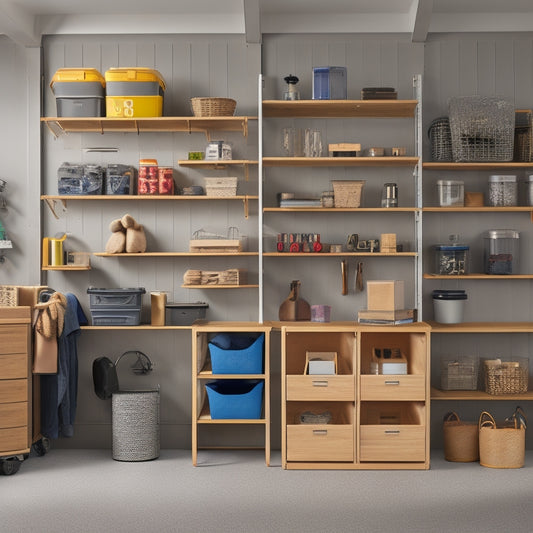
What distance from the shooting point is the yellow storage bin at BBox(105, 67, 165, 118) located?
587 cm

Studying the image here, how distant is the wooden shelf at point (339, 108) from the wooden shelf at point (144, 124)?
220 mm

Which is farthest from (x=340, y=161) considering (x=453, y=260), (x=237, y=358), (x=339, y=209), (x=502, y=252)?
(x=237, y=358)

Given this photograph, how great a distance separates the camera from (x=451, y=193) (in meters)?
5.98

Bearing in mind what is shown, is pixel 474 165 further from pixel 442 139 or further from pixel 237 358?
pixel 237 358

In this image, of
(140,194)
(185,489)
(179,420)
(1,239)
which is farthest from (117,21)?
(185,489)

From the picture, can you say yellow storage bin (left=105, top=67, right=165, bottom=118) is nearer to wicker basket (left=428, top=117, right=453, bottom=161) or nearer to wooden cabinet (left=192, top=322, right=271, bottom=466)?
wooden cabinet (left=192, top=322, right=271, bottom=466)

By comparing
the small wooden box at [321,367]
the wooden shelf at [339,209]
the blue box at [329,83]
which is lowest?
the small wooden box at [321,367]

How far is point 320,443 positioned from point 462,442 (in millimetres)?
1015

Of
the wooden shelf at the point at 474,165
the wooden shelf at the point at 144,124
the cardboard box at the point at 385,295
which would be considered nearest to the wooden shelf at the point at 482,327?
the cardboard box at the point at 385,295

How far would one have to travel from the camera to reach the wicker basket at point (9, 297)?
5.63 m

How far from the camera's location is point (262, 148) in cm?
595

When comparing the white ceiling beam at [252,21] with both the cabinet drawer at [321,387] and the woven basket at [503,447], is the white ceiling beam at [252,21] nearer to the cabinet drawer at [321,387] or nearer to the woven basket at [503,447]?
the cabinet drawer at [321,387]

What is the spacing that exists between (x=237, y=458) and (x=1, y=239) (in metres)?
2.40

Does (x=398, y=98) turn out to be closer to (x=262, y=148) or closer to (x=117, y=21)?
(x=262, y=148)
